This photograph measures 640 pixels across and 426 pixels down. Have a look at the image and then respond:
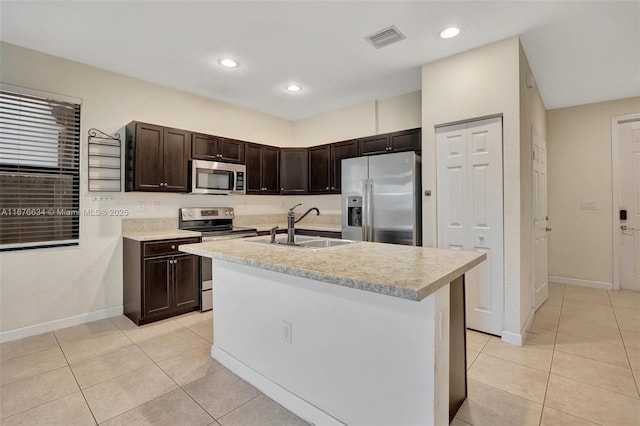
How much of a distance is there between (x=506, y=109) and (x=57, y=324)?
4746 mm

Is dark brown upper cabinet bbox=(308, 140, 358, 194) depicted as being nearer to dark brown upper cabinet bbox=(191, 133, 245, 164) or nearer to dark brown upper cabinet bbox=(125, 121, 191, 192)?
dark brown upper cabinet bbox=(191, 133, 245, 164)

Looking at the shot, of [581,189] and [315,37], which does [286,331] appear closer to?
[315,37]

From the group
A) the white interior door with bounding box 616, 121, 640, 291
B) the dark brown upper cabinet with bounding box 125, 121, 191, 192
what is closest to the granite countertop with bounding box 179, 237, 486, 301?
the dark brown upper cabinet with bounding box 125, 121, 191, 192

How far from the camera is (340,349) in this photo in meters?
1.59

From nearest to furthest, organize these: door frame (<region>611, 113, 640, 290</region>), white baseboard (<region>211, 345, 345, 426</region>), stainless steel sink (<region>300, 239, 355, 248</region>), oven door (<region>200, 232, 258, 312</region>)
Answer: white baseboard (<region>211, 345, 345, 426</region>) < stainless steel sink (<region>300, 239, 355, 248</region>) < oven door (<region>200, 232, 258, 312</region>) < door frame (<region>611, 113, 640, 290</region>)

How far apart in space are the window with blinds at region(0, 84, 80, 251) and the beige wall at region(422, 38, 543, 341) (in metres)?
3.78

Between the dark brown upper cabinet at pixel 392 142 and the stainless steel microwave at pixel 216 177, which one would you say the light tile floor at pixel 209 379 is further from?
the dark brown upper cabinet at pixel 392 142

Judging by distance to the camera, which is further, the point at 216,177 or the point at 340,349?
the point at 216,177

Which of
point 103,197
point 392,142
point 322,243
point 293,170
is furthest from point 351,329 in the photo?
point 293,170

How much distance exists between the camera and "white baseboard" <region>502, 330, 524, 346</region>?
2.64 meters

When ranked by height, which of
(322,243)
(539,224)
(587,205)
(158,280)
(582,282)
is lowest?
(582,282)

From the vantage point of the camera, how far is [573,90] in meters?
3.94

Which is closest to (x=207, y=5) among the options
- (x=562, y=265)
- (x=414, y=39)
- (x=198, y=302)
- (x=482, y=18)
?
(x=414, y=39)

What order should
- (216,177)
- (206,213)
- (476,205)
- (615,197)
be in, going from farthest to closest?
(615,197) → (206,213) → (216,177) → (476,205)
